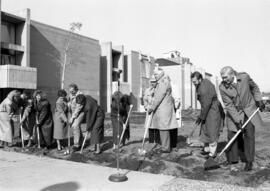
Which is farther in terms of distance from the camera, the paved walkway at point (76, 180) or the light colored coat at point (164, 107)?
the light colored coat at point (164, 107)

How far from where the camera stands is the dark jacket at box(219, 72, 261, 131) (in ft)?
18.1

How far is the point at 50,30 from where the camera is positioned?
33.7 m

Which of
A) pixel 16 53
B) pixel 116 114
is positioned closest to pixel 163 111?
pixel 116 114

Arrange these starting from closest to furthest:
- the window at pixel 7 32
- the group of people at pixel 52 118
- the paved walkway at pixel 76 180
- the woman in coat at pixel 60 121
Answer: the paved walkway at pixel 76 180 → the group of people at pixel 52 118 → the woman in coat at pixel 60 121 → the window at pixel 7 32

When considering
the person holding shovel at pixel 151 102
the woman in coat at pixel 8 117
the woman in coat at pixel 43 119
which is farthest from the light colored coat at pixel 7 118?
the person holding shovel at pixel 151 102

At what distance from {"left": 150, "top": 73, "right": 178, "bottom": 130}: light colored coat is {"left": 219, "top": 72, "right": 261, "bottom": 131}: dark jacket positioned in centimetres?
144

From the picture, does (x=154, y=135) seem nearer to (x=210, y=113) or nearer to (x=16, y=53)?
(x=210, y=113)

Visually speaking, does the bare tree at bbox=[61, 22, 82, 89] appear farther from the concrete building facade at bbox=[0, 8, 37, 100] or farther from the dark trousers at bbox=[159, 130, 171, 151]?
the dark trousers at bbox=[159, 130, 171, 151]

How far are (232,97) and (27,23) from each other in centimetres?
2727

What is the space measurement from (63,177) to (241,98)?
3298 millimetres

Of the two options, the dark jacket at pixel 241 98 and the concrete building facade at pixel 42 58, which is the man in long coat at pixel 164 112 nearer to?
the dark jacket at pixel 241 98

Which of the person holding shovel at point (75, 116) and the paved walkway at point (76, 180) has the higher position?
the person holding shovel at point (75, 116)

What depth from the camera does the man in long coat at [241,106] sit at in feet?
17.9

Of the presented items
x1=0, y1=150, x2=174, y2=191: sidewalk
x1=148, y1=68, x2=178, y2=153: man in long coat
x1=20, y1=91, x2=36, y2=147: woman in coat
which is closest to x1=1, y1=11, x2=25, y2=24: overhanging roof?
x1=20, y1=91, x2=36, y2=147: woman in coat
